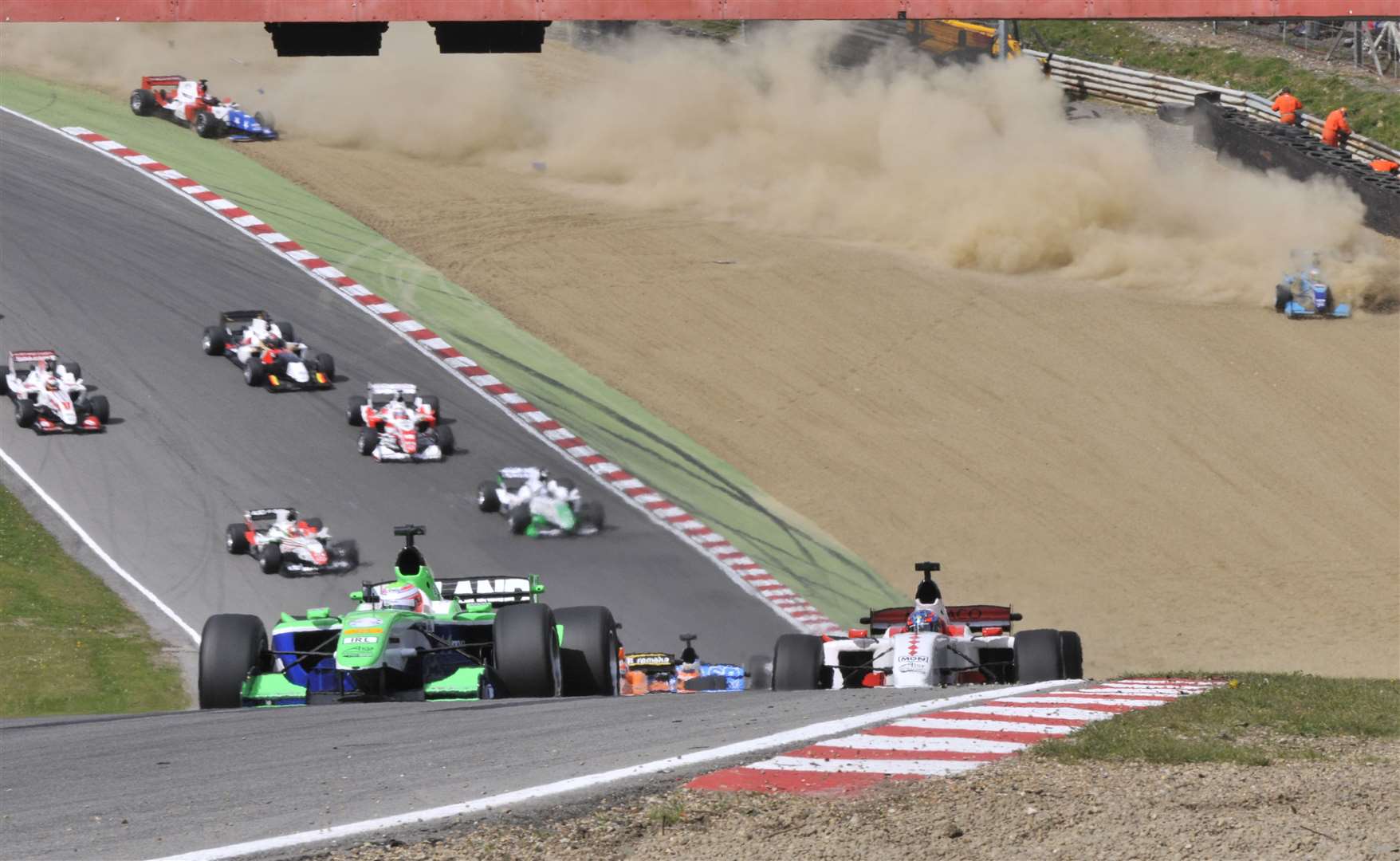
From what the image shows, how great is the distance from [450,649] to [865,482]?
11671 millimetres

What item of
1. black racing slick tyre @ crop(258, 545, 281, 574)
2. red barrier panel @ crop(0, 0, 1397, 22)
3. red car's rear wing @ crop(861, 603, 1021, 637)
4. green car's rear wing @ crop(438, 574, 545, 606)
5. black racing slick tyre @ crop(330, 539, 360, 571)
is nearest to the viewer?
green car's rear wing @ crop(438, 574, 545, 606)

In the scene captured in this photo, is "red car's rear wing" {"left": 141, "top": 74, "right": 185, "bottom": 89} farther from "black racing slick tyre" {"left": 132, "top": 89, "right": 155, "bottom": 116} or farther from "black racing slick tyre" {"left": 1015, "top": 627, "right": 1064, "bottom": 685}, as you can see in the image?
"black racing slick tyre" {"left": 1015, "top": 627, "right": 1064, "bottom": 685}

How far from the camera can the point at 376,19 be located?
53.7 ft

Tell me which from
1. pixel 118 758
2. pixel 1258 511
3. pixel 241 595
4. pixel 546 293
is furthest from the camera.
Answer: pixel 546 293

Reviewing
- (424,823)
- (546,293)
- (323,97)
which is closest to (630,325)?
(546,293)

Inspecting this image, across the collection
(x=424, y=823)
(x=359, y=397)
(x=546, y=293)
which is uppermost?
(x=546, y=293)

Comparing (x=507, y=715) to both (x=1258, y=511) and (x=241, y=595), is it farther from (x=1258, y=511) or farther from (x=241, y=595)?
(x=1258, y=511)

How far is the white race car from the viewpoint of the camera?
2309 centimetres

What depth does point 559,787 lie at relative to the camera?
8.51 m

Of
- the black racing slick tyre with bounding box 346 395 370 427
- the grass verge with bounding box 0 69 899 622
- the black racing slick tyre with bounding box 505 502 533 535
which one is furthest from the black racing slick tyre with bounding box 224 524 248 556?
the grass verge with bounding box 0 69 899 622

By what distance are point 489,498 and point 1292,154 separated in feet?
65.9

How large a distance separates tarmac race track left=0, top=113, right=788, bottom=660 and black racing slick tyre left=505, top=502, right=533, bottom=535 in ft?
0.59

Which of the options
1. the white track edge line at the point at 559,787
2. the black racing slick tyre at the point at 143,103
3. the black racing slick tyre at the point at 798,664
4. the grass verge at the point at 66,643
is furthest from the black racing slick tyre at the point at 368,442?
the black racing slick tyre at the point at 143,103

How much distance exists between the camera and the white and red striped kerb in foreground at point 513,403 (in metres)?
22.6
